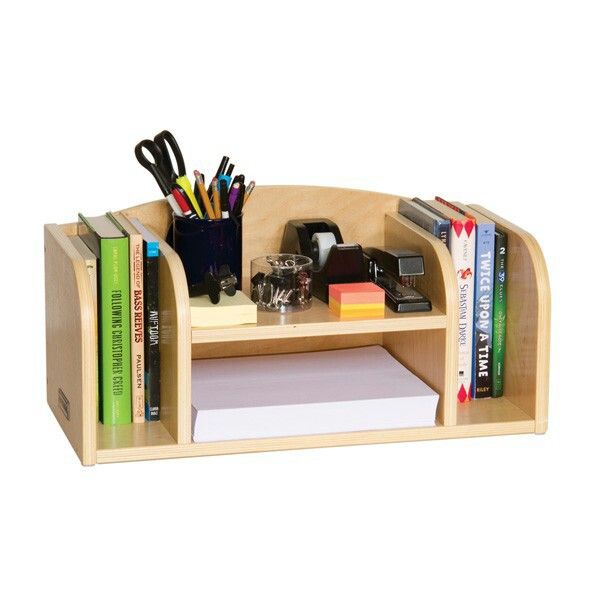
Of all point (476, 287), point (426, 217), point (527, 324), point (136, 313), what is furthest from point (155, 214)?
point (527, 324)

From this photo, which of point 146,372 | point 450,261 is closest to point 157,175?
point 146,372

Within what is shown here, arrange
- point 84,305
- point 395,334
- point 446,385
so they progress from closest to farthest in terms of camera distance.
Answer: point 84,305 → point 446,385 → point 395,334

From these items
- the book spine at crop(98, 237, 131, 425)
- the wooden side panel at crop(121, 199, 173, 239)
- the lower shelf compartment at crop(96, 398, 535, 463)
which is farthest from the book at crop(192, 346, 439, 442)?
the wooden side panel at crop(121, 199, 173, 239)

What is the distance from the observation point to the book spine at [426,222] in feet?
9.75

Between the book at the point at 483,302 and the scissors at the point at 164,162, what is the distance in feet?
1.59

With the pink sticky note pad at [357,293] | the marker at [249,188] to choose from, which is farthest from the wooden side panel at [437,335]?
the marker at [249,188]

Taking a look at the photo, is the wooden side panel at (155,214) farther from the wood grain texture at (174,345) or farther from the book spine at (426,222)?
the book spine at (426,222)

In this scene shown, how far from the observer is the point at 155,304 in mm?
2871

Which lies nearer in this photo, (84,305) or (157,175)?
(84,305)

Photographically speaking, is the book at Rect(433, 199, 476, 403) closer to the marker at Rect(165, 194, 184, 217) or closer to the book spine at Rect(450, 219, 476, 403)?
the book spine at Rect(450, 219, 476, 403)

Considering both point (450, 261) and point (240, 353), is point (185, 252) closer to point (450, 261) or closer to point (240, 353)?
point (240, 353)

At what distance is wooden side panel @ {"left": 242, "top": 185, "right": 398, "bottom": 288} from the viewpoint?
3.11m

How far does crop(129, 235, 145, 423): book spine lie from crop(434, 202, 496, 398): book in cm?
58

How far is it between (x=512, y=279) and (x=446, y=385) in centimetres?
24
